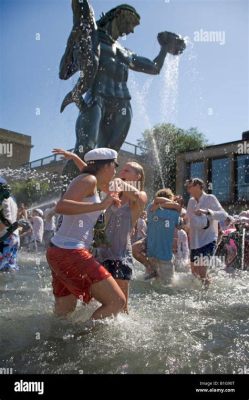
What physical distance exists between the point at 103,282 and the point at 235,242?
7254mm

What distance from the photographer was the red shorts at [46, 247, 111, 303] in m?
2.92

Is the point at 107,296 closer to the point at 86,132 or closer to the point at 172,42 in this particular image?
the point at 86,132

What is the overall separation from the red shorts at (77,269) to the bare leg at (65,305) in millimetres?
262

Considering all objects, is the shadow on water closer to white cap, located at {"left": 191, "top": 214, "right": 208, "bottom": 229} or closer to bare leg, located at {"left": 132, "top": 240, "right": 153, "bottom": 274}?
white cap, located at {"left": 191, "top": 214, "right": 208, "bottom": 229}

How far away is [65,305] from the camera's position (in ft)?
10.7

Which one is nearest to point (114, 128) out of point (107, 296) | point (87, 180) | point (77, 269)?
point (87, 180)

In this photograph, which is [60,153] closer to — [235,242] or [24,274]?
[24,274]

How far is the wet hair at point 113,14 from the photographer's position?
612 cm

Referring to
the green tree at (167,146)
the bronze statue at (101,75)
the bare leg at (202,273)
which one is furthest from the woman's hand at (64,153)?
the green tree at (167,146)

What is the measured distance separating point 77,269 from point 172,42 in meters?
5.18

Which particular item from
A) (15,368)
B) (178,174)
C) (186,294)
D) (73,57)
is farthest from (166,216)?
(178,174)

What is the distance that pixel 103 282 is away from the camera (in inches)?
114

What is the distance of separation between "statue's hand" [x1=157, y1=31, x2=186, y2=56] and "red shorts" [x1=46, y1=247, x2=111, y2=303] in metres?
5.02

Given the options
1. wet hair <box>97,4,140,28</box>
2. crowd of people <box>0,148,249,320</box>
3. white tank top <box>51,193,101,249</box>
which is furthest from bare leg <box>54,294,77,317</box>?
wet hair <box>97,4,140,28</box>
